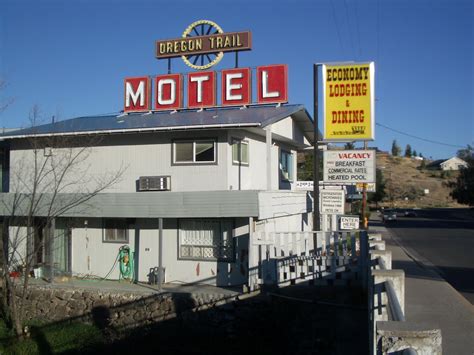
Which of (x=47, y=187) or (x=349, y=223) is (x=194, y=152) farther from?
(x=349, y=223)

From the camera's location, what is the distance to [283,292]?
40.0 feet

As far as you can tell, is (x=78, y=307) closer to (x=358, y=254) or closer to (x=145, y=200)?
(x=145, y=200)

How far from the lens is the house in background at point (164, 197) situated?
1434 centimetres

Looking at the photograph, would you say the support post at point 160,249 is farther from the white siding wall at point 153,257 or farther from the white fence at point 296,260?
the white fence at point 296,260

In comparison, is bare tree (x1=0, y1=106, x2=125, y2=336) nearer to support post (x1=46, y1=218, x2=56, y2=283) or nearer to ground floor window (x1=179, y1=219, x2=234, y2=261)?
support post (x1=46, y1=218, x2=56, y2=283)

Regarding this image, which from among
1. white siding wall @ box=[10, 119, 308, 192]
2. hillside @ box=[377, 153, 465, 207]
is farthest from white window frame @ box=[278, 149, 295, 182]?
hillside @ box=[377, 153, 465, 207]

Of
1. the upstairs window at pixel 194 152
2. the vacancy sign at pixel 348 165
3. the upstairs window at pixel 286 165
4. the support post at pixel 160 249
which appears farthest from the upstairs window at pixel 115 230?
the upstairs window at pixel 286 165

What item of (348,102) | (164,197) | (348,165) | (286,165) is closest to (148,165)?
(164,197)

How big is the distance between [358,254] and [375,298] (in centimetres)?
689

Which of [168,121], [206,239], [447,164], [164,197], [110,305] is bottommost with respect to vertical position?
[110,305]

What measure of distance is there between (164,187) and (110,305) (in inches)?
140

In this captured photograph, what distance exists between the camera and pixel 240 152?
52.1 feet

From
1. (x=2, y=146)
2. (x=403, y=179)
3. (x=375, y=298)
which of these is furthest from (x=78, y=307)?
(x=403, y=179)

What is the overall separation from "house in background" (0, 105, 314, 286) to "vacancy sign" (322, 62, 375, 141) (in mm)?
1548
